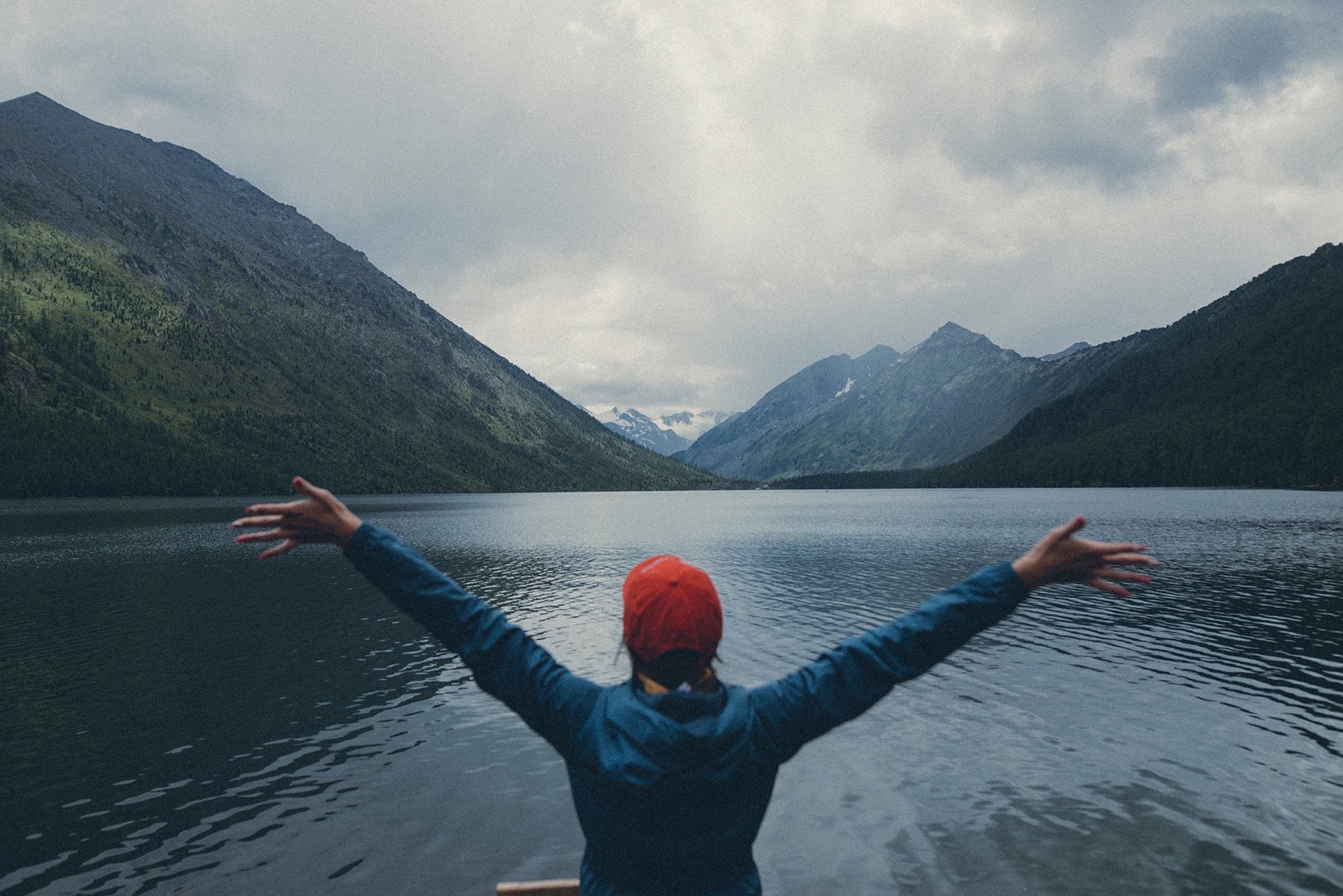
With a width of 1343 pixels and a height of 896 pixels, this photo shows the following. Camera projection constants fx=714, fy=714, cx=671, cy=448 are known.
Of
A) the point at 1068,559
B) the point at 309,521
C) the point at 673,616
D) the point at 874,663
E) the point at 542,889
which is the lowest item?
the point at 542,889

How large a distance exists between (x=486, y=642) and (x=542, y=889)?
5419 millimetres

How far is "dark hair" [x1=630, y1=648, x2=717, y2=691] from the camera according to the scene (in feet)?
13.8

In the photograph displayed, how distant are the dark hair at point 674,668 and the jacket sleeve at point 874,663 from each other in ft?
1.50

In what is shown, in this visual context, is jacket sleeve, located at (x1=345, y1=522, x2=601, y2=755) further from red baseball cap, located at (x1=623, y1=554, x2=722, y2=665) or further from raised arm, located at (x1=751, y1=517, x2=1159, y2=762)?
raised arm, located at (x1=751, y1=517, x2=1159, y2=762)

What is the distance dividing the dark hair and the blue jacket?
143mm

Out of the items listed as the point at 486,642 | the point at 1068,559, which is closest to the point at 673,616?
the point at 486,642

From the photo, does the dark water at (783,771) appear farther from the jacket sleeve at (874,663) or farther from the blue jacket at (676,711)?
the jacket sleeve at (874,663)

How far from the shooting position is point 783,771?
22.9 m

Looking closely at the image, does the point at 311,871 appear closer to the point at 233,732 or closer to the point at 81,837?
the point at 81,837

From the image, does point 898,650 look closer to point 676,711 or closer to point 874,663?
point 874,663

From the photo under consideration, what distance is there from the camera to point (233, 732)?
25844 mm

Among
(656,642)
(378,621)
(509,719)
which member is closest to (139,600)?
(378,621)

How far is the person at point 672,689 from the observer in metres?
4.17

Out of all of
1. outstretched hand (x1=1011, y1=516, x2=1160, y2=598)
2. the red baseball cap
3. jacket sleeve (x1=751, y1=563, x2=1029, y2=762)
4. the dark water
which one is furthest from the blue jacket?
the dark water
